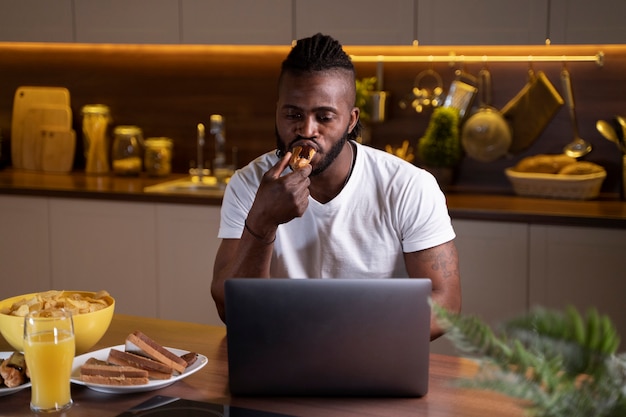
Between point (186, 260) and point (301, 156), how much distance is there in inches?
60.9

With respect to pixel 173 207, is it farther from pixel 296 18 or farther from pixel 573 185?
pixel 573 185

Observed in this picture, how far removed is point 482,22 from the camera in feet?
10.4

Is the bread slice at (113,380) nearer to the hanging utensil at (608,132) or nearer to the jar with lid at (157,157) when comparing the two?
the hanging utensil at (608,132)

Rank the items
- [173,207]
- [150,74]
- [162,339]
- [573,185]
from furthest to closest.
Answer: [150,74] → [173,207] → [573,185] → [162,339]

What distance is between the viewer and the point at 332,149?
206 cm

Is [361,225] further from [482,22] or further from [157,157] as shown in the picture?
[157,157]

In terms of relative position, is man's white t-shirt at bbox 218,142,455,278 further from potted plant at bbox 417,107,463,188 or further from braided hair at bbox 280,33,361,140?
potted plant at bbox 417,107,463,188

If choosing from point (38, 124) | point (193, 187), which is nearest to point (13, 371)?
point (193, 187)

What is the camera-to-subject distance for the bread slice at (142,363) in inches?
58.9

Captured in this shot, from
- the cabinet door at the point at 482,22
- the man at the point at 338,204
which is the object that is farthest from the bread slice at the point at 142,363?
the cabinet door at the point at 482,22

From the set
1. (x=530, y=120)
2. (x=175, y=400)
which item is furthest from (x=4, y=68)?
(x=175, y=400)

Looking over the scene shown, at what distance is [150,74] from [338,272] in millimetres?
2176

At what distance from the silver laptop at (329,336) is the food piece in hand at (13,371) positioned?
1.17 feet

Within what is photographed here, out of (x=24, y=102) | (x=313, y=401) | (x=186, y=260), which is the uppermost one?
(x=24, y=102)
